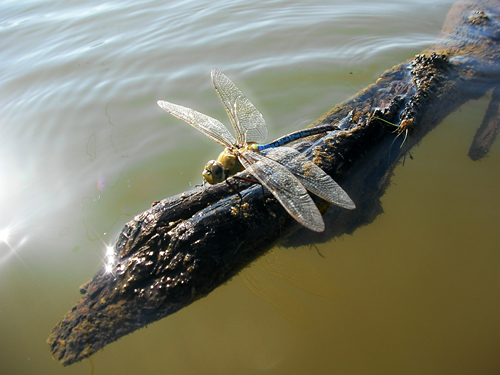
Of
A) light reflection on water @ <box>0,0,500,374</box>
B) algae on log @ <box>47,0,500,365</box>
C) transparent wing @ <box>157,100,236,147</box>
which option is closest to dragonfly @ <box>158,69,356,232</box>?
transparent wing @ <box>157,100,236,147</box>

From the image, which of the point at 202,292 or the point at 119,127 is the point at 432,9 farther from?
the point at 202,292

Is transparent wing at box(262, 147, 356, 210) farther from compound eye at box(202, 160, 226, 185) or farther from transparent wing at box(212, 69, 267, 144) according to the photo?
transparent wing at box(212, 69, 267, 144)

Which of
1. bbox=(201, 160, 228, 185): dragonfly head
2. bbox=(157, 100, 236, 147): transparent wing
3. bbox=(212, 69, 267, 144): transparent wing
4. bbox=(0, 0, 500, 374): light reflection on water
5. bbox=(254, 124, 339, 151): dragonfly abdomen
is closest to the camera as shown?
bbox=(0, 0, 500, 374): light reflection on water

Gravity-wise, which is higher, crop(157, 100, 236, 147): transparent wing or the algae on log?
crop(157, 100, 236, 147): transparent wing

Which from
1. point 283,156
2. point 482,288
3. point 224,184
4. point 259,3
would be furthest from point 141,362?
point 259,3

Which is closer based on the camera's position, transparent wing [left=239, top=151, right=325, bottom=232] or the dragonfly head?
transparent wing [left=239, top=151, right=325, bottom=232]

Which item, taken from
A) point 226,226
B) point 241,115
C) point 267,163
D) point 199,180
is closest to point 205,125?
point 241,115
